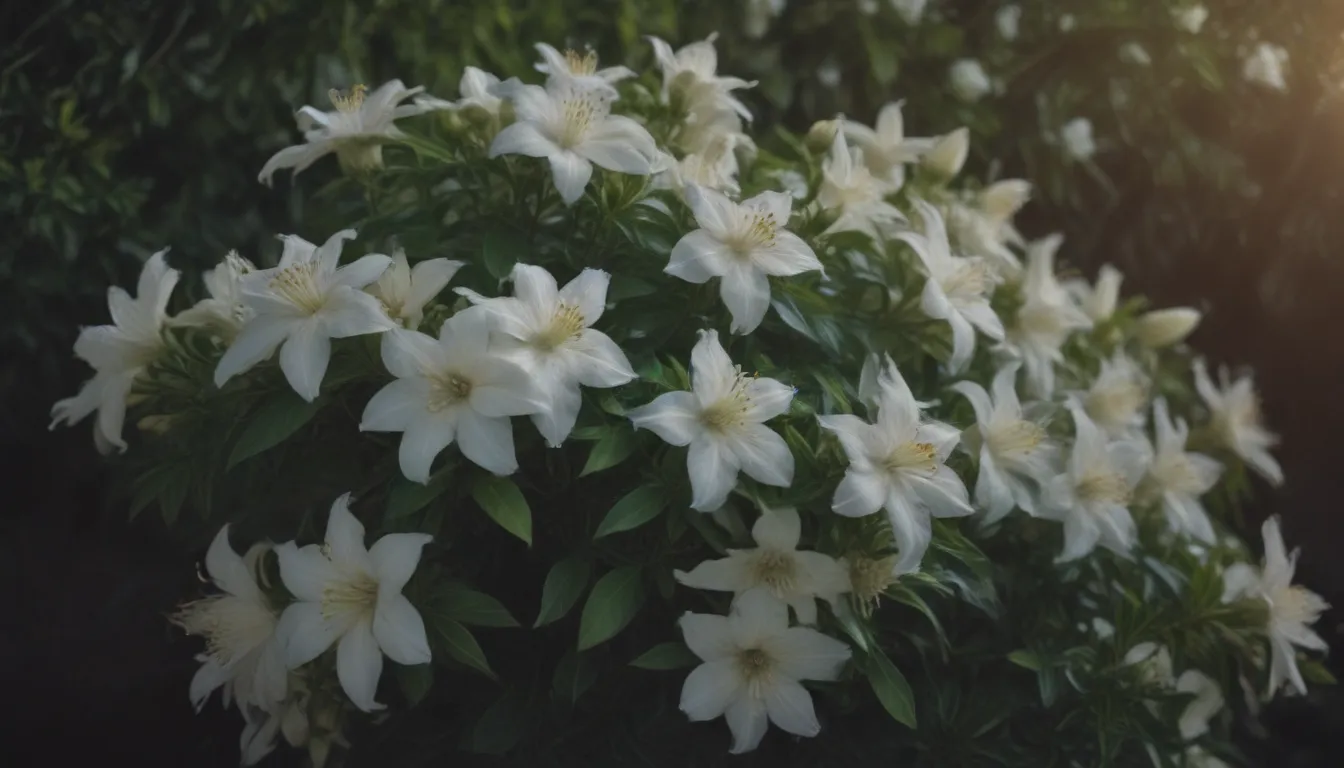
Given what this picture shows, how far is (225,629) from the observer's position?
39.4 inches

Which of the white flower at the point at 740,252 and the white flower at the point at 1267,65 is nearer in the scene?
the white flower at the point at 740,252

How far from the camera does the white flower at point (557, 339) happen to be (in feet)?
2.90

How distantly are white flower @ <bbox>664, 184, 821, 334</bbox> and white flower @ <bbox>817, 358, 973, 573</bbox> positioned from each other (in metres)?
0.12

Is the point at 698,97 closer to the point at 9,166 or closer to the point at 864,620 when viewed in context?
the point at 864,620

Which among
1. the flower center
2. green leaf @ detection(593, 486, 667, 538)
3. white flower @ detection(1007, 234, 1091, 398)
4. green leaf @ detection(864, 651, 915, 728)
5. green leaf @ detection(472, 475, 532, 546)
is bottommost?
green leaf @ detection(864, 651, 915, 728)

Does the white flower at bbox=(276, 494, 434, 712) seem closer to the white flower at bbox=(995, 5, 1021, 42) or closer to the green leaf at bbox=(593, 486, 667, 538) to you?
the green leaf at bbox=(593, 486, 667, 538)

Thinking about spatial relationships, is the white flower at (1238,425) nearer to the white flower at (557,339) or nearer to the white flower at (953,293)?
the white flower at (953,293)

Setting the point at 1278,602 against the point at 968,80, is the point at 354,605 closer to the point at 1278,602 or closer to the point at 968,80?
the point at 1278,602

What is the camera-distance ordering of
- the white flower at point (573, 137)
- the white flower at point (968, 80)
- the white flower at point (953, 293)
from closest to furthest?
1. the white flower at point (573, 137)
2. the white flower at point (953, 293)
3. the white flower at point (968, 80)

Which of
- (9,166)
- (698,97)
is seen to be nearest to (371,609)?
(698,97)

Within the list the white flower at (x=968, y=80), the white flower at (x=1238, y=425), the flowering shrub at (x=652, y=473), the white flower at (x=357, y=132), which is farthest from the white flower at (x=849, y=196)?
the white flower at (x=968, y=80)

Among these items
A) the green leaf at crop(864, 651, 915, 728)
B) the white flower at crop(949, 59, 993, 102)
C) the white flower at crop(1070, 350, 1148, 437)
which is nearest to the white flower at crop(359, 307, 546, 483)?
the green leaf at crop(864, 651, 915, 728)

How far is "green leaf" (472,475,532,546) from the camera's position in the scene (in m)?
0.88

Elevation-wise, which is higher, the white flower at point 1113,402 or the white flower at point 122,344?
the white flower at point 122,344
